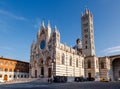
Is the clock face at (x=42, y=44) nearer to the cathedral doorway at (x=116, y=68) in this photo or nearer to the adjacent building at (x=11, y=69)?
the adjacent building at (x=11, y=69)

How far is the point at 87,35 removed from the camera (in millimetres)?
65875

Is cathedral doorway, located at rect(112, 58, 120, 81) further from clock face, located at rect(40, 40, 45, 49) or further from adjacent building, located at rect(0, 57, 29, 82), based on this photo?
adjacent building, located at rect(0, 57, 29, 82)

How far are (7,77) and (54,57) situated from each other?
19.9 meters

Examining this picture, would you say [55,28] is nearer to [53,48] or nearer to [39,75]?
[53,48]

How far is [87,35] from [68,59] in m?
16.8

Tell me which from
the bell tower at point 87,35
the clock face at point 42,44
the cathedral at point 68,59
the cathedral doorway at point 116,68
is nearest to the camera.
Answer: the cathedral at point 68,59

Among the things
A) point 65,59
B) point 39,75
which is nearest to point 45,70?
point 39,75

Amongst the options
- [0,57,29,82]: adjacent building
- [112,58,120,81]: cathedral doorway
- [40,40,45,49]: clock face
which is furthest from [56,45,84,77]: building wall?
[0,57,29,82]: adjacent building

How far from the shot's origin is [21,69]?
62.0 meters

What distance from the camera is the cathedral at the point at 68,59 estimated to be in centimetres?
5013

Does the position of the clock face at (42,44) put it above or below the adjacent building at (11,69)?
above

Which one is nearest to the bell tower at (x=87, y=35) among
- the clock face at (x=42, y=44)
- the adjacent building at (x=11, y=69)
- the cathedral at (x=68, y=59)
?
the cathedral at (x=68, y=59)

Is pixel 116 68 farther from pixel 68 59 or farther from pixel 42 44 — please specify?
pixel 42 44

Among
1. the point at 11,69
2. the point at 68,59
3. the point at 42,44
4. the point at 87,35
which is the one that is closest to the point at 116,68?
the point at 87,35
